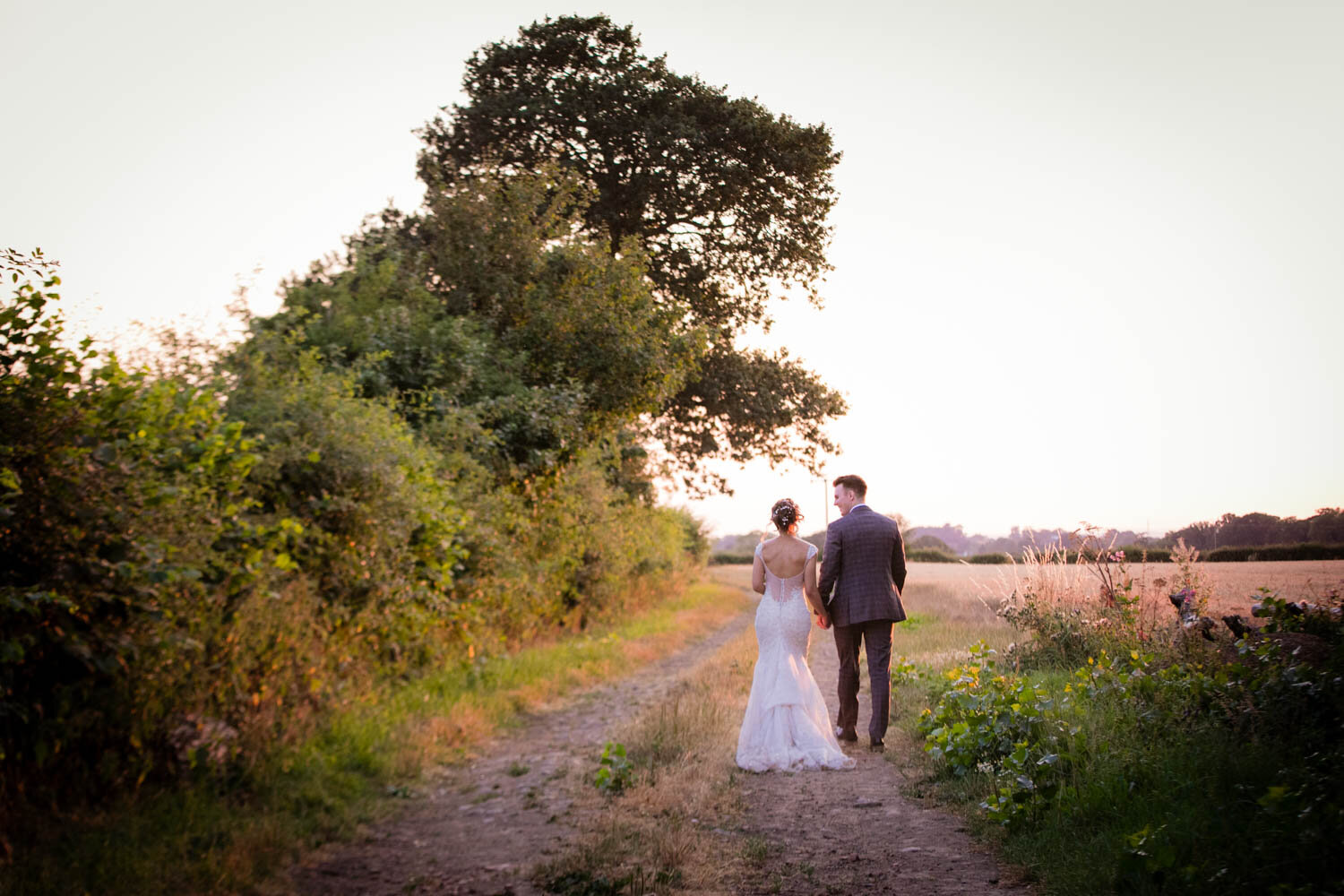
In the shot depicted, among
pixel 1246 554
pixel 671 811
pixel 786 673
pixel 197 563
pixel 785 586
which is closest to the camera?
pixel 197 563

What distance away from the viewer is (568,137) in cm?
2098

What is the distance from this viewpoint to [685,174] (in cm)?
2133

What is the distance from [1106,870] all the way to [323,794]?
5.16 metres

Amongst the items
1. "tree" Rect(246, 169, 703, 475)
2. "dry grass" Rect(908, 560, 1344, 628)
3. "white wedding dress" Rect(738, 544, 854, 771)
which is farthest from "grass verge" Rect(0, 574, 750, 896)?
"dry grass" Rect(908, 560, 1344, 628)

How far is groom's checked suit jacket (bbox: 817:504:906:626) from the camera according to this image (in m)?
8.45

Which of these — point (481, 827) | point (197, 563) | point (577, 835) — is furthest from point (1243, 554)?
point (197, 563)

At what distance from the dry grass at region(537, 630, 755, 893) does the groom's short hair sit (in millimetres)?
2818

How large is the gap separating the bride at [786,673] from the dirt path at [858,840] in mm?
277

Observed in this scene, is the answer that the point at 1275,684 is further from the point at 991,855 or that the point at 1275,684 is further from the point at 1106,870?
Answer: the point at 991,855

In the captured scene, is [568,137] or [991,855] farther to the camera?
[568,137]

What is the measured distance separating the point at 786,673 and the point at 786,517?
1555 mm

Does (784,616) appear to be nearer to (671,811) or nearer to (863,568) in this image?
(863,568)

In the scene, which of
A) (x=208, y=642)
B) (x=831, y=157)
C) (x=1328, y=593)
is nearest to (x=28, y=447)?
(x=208, y=642)

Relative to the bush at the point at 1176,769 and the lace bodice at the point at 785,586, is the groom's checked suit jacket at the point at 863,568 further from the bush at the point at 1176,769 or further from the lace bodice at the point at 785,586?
the bush at the point at 1176,769
